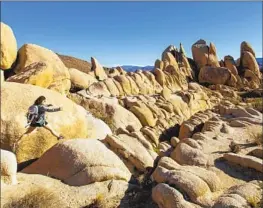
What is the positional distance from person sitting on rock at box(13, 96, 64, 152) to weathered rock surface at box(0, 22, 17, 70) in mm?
8374

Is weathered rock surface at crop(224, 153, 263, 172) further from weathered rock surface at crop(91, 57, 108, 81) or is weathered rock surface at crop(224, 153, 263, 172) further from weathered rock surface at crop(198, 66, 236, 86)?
weathered rock surface at crop(198, 66, 236, 86)

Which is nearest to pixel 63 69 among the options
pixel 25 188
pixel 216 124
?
pixel 216 124

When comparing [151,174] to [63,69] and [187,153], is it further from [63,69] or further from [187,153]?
[63,69]

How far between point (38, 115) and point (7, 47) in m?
9.15

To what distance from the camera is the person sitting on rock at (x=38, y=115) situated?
10.2 metres

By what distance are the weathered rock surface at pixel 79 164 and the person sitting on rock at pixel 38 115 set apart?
1004 millimetres

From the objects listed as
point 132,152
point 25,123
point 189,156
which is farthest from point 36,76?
point 189,156

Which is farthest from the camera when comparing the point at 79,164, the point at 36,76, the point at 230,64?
the point at 230,64

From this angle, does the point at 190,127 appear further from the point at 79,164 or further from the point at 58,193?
the point at 58,193

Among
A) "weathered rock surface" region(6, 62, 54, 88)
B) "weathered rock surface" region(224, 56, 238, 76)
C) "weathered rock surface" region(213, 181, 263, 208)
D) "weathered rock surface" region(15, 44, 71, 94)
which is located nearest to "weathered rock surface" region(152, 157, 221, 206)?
"weathered rock surface" region(213, 181, 263, 208)

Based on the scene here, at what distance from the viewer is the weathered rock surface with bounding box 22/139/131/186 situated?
348 inches

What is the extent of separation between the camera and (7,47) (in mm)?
17531

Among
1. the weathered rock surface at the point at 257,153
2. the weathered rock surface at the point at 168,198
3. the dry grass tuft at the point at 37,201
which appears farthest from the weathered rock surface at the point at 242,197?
the dry grass tuft at the point at 37,201

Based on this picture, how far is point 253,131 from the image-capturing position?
16328 mm
